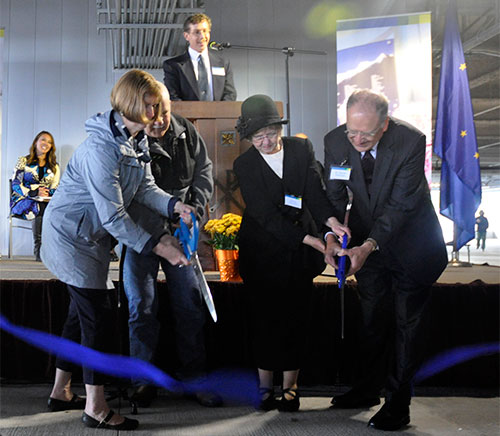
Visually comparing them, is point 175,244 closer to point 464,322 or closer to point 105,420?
point 105,420

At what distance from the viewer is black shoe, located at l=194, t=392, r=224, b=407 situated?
226 centimetres

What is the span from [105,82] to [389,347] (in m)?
5.62

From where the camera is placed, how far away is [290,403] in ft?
7.14

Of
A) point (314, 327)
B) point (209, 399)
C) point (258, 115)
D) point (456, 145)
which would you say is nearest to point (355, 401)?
point (314, 327)

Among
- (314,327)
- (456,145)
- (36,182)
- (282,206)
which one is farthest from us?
(36,182)

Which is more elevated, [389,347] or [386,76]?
[386,76]

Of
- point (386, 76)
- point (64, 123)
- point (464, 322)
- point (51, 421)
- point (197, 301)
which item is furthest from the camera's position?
point (64, 123)

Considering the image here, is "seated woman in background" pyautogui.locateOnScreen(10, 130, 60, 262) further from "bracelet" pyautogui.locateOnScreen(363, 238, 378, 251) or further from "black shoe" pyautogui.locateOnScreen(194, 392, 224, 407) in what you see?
"bracelet" pyautogui.locateOnScreen(363, 238, 378, 251)

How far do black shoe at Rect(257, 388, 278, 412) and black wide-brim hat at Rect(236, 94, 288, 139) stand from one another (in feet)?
3.16

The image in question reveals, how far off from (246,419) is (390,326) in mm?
637

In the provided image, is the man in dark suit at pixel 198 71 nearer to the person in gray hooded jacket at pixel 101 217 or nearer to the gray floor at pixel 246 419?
the person in gray hooded jacket at pixel 101 217

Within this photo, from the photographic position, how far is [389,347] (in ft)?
7.64

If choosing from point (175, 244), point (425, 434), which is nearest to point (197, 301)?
point (175, 244)

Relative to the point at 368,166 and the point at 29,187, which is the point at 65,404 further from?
the point at 29,187
